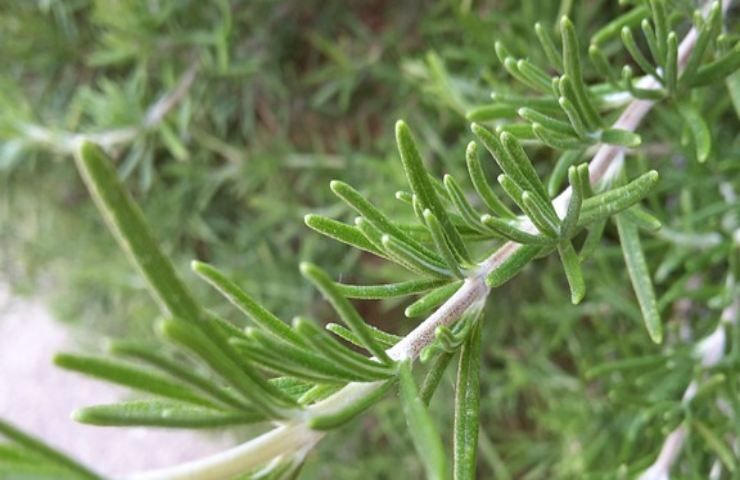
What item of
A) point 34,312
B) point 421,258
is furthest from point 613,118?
point 34,312

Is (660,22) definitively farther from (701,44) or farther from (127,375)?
(127,375)

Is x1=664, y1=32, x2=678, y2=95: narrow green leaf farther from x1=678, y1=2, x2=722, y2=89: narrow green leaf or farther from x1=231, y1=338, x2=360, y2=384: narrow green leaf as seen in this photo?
x1=231, y1=338, x2=360, y2=384: narrow green leaf

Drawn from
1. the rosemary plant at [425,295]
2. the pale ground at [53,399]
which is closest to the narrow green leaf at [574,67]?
the rosemary plant at [425,295]

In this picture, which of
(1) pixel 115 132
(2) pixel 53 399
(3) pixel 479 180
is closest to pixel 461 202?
(3) pixel 479 180

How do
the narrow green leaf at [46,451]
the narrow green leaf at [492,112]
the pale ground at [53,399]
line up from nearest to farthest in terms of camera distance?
the narrow green leaf at [46,451] < the narrow green leaf at [492,112] < the pale ground at [53,399]

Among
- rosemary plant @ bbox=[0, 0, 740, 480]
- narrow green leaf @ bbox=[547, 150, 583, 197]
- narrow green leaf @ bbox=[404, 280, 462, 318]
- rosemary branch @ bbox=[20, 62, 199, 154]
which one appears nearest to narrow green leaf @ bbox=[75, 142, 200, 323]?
rosemary plant @ bbox=[0, 0, 740, 480]

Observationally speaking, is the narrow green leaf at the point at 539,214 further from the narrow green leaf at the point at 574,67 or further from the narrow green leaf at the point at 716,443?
the narrow green leaf at the point at 716,443

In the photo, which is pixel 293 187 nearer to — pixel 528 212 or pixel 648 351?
pixel 648 351
